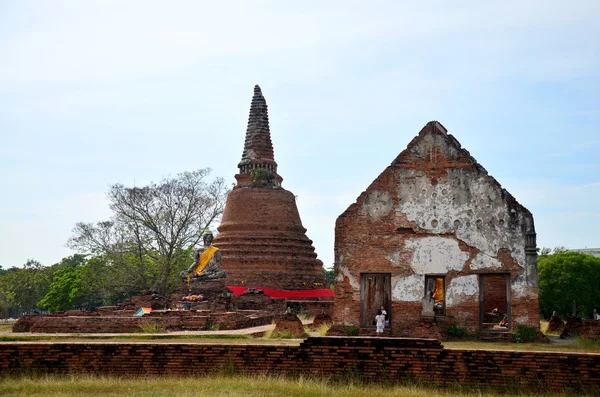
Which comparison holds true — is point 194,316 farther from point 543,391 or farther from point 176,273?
point 176,273

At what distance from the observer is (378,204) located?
16.2 m

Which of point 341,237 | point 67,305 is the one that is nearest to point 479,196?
point 341,237

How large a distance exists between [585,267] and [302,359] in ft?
95.0

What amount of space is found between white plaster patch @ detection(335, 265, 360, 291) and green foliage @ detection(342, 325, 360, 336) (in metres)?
0.96

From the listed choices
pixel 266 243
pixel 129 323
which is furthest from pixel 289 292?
pixel 129 323

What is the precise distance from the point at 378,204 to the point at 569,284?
823 inches

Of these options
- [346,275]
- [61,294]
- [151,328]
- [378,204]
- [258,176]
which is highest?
[258,176]

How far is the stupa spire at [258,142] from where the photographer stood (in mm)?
32875

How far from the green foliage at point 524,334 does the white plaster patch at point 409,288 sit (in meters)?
2.32

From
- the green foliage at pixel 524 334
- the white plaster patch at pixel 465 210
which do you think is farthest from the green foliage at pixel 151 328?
the green foliage at pixel 524 334

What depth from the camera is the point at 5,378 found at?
873 cm

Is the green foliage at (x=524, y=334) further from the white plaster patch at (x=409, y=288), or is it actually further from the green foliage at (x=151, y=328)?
the green foliage at (x=151, y=328)

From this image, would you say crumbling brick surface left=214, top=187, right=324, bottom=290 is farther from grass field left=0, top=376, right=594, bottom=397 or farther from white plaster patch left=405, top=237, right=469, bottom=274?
grass field left=0, top=376, right=594, bottom=397

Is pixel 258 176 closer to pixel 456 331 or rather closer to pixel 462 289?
pixel 462 289
